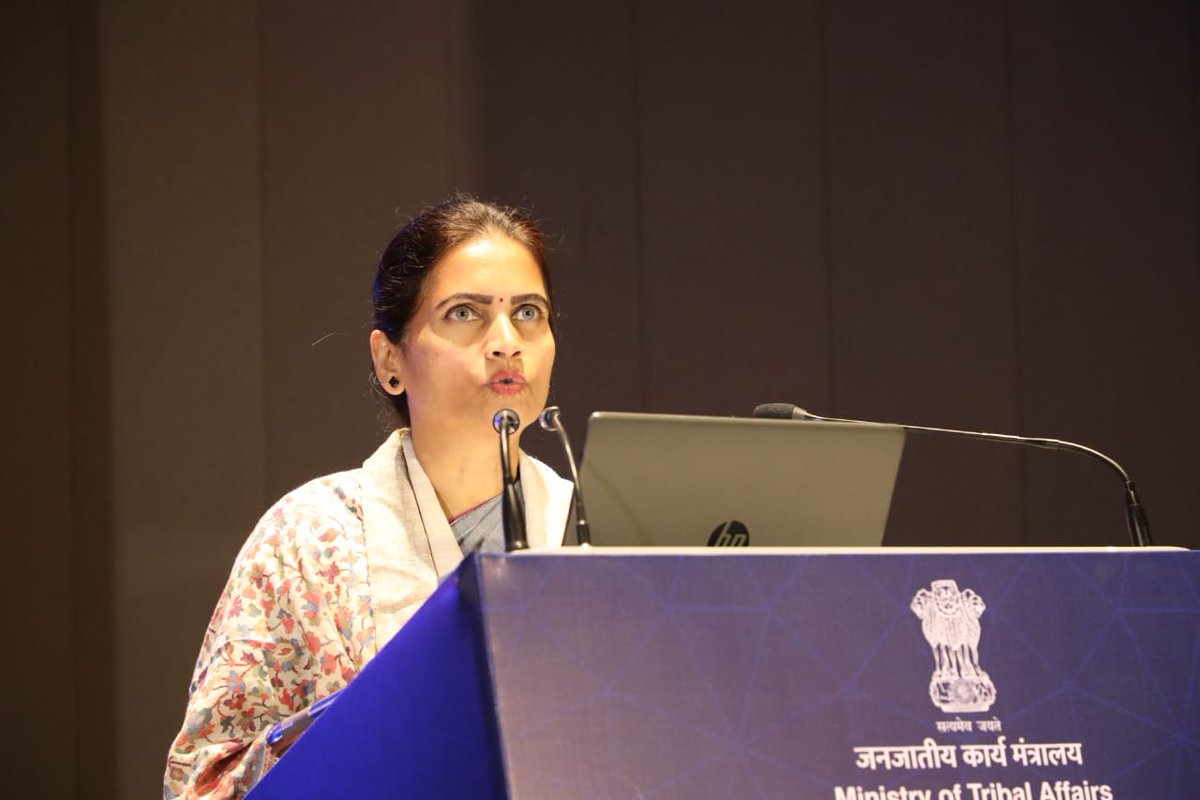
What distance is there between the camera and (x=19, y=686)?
7.97ft

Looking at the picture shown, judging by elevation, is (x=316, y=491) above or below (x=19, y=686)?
above

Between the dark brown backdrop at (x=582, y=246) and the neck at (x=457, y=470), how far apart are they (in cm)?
104

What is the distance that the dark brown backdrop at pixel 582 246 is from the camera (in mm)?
2502

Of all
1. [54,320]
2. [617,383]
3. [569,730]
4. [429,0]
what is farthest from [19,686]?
[569,730]

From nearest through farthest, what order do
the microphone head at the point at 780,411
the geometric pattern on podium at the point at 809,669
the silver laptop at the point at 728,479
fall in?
the geometric pattern on podium at the point at 809,669 → the silver laptop at the point at 728,479 → the microphone head at the point at 780,411

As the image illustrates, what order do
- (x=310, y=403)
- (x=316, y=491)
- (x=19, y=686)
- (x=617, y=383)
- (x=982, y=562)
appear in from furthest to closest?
1. (x=617, y=383)
2. (x=310, y=403)
3. (x=19, y=686)
4. (x=316, y=491)
5. (x=982, y=562)

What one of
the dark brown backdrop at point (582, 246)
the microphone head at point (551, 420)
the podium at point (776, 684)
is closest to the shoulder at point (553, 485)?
the microphone head at point (551, 420)

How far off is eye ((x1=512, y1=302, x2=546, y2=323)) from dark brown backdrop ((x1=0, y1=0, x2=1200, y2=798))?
3.56 ft

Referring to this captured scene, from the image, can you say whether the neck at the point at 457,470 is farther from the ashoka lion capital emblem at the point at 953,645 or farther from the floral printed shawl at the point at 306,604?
the ashoka lion capital emblem at the point at 953,645

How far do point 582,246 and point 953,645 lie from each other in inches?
77.5

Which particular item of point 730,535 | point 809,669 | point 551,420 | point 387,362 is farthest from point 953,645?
point 387,362

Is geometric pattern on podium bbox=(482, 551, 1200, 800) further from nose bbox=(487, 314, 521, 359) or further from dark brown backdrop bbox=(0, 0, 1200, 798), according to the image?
dark brown backdrop bbox=(0, 0, 1200, 798)

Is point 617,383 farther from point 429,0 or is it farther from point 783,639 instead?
point 783,639

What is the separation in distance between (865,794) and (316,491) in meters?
0.95
